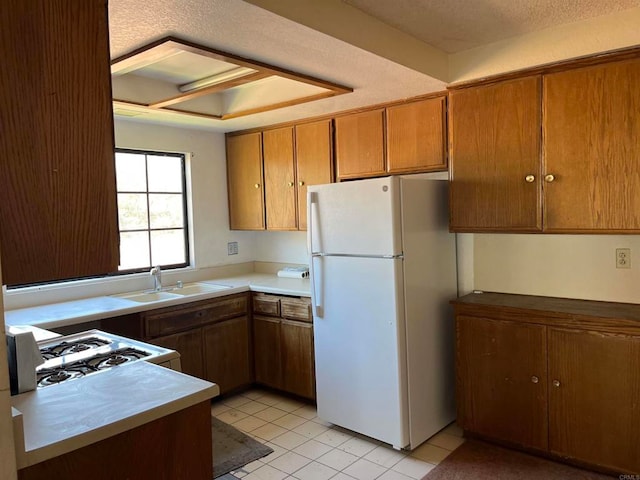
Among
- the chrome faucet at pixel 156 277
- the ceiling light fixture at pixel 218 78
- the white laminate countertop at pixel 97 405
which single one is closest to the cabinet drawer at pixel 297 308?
the chrome faucet at pixel 156 277

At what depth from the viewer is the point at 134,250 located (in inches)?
143

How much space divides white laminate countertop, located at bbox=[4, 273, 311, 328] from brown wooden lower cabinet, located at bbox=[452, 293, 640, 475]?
1.22 metres

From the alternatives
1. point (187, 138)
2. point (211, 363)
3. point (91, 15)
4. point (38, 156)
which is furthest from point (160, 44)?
point (211, 363)

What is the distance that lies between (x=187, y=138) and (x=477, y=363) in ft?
9.23

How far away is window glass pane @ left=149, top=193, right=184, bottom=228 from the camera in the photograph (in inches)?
148

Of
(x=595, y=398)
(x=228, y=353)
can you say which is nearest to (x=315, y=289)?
(x=228, y=353)

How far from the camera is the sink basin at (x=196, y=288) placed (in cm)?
368

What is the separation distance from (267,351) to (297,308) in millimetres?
505

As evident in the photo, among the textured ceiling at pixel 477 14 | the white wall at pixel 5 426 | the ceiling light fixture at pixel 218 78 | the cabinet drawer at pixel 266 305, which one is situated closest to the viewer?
the white wall at pixel 5 426

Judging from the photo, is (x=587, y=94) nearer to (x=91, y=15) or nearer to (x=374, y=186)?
(x=374, y=186)

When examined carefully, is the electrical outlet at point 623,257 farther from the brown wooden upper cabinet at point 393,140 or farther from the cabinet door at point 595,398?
the brown wooden upper cabinet at point 393,140

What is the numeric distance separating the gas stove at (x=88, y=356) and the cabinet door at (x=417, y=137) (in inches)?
74.9

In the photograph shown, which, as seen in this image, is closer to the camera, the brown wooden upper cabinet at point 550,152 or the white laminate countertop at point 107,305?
the brown wooden upper cabinet at point 550,152

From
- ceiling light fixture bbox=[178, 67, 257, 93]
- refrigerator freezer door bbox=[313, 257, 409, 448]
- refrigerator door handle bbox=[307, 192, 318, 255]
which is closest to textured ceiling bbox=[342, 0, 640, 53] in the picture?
ceiling light fixture bbox=[178, 67, 257, 93]
